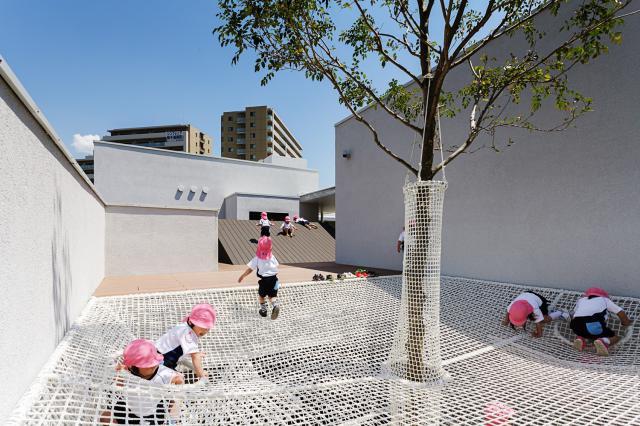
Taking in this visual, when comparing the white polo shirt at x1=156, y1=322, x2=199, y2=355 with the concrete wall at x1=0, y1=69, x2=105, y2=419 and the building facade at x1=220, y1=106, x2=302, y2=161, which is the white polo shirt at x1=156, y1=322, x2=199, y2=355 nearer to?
the concrete wall at x1=0, y1=69, x2=105, y2=419

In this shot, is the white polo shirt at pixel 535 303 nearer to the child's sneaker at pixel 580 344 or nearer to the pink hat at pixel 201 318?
the child's sneaker at pixel 580 344

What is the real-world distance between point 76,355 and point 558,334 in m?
3.93

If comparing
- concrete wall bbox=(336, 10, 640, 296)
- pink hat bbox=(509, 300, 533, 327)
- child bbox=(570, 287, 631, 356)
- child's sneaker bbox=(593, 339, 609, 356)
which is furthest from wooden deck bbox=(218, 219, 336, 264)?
child's sneaker bbox=(593, 339, 609, 356)

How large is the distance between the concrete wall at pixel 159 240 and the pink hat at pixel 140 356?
5.10 m

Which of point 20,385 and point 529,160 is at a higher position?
point 529,160

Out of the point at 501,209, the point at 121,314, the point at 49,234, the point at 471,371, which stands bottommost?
the point at 471,371

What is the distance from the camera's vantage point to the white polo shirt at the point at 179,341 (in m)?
2.31

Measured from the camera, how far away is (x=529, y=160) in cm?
452

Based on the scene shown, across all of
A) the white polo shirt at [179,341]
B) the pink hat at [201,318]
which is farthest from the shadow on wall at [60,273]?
the pink hat at [201,318]

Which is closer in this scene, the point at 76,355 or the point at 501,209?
the point at 76,355

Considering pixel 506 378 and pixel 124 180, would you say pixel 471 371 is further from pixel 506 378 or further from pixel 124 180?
pixel 124 180

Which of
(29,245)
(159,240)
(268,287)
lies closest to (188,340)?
(29,245)

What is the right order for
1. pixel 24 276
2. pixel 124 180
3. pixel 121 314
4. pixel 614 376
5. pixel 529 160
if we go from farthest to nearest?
pixel 124 180, pixel 529 160, pixel 121 314, pixel 614 376, pixel 24 276

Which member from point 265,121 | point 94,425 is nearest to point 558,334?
point 94,425
